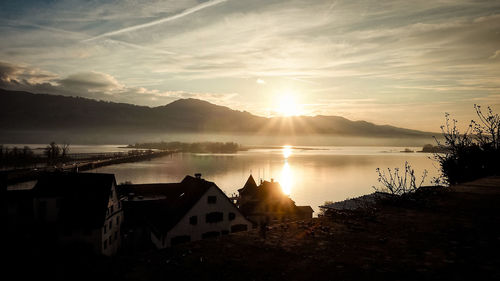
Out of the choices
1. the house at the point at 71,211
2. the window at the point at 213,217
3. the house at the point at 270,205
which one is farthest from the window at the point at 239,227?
the house at the point at 71,211

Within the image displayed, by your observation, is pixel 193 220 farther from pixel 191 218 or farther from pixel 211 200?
pixel 211 200

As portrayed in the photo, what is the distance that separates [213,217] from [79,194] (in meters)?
14.5

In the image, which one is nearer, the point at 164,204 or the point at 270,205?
the point at 164,204

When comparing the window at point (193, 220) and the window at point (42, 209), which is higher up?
the window at point (42, 209)

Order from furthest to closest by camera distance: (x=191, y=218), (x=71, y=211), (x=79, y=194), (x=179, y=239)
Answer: (x=79, y=194) < (x=191, y=218) < (x=179, y=239) < (x=71, y=211)

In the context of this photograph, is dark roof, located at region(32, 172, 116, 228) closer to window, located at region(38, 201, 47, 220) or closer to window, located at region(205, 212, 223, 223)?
window, located at region(38, 201, 47, 220)

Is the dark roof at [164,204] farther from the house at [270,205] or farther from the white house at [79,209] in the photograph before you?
the house at [270,205]

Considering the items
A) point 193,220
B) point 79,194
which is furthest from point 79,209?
point 193,220

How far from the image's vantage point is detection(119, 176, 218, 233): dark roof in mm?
32875

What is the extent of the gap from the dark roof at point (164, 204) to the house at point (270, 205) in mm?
13089

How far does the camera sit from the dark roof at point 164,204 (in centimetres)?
3288

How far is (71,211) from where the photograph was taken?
3117cm

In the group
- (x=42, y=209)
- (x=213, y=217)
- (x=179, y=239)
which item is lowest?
(x=179, y=239)

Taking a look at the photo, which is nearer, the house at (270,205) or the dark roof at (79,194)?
the dark roof at (79,194)
